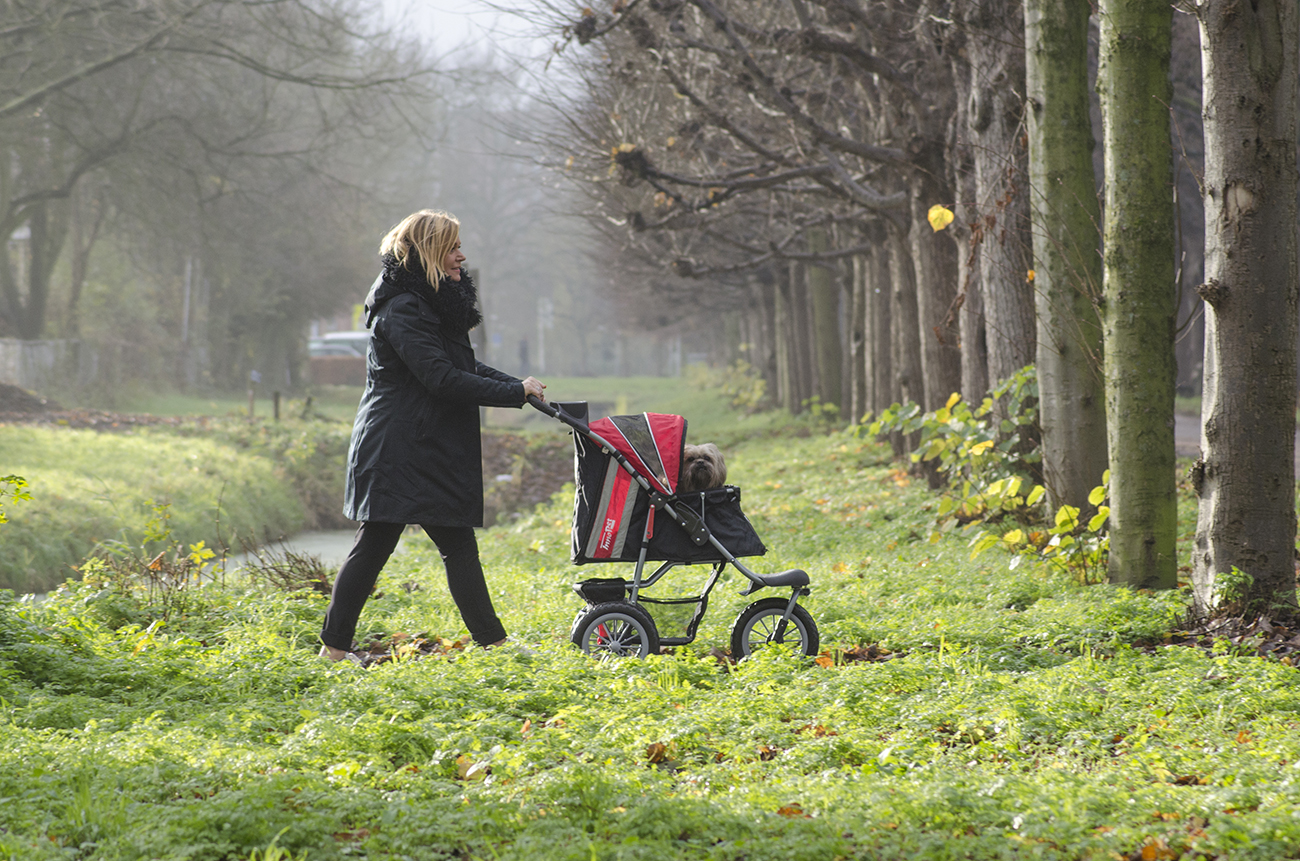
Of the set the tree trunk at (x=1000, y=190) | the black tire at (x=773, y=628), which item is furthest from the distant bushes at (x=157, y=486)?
the tree trunk at (x=1000, y=190)

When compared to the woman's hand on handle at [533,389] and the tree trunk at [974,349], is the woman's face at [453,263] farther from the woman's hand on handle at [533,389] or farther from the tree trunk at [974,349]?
the tree trunk at [974,349]

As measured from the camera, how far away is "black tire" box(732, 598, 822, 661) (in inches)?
198

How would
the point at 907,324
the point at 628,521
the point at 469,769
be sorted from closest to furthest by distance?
the point at 469,769 → the point at 628,521 → the point at 907,324

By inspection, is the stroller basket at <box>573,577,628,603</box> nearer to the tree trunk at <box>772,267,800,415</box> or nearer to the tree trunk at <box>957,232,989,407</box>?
the tree trunk at <box>957,232,989,407</box>

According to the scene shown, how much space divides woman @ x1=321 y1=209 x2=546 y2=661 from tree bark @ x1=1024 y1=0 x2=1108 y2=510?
3.53 metres

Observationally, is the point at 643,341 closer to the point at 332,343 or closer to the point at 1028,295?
the point at 332,343

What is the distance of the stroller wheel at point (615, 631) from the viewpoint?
4.89 metres

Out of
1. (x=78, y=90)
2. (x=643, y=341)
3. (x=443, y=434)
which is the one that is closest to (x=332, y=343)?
(x=78, y=90)

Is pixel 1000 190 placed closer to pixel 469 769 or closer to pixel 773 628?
pixel 773 628

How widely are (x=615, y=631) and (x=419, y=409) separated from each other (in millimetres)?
1331

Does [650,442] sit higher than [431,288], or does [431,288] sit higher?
[431,288]

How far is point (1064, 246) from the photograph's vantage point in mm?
6613

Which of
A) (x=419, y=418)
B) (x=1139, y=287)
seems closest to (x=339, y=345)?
(x=419, y=418)

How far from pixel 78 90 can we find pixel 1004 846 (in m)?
23.7
